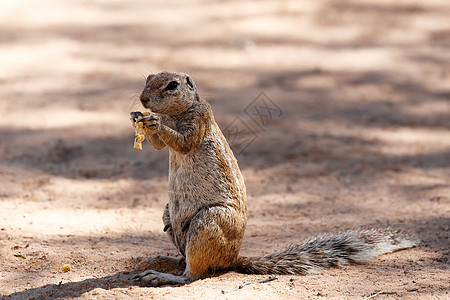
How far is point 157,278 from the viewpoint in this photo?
164 inches

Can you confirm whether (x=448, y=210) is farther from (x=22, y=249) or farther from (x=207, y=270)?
(x=22, y=249)

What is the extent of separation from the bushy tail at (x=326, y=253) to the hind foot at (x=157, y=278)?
534 millimetres

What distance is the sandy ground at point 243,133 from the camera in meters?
4.49

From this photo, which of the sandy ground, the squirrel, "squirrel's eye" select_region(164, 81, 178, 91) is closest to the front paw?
the squirrel

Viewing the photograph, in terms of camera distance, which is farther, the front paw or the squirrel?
the squirrel

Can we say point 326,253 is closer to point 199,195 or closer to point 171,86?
point 199,195

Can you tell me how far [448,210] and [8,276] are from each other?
4767mm

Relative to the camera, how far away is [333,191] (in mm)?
6992

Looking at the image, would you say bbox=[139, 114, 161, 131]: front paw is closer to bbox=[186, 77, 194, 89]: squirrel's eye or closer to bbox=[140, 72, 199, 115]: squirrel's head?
bbox=[140, 72, 199, 115]: squirrel's head

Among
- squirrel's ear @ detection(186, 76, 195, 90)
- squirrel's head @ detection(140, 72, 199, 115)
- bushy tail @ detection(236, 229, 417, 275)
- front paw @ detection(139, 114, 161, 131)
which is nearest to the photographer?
front paw @ detection(139, 114, 161, 131)

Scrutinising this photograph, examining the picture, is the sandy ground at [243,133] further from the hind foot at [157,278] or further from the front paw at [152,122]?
the front paw at [152,122]

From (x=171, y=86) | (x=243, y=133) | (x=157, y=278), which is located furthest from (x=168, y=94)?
(x=243, y=133)

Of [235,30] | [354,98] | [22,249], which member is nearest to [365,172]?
[354,98]

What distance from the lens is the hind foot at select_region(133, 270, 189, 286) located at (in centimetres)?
416
